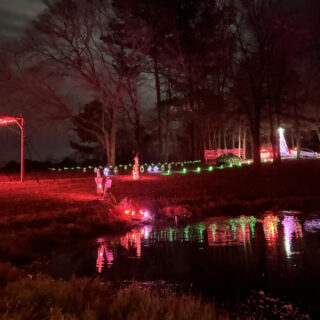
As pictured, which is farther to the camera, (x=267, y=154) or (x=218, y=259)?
(x=267, y=154)

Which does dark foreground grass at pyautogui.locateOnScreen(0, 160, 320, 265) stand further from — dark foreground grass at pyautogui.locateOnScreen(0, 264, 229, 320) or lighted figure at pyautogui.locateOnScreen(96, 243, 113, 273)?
dark foreground grass at pyautogui.locateOnScreen(0, 264, 229, 320)

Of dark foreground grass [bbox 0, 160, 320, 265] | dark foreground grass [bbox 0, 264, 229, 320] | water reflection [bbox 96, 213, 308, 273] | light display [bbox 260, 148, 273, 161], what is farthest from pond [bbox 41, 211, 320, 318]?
light display [bbox 260, 148, 273, 161]

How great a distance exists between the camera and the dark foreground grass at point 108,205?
11734 millimetres

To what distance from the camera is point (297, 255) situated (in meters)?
9.83

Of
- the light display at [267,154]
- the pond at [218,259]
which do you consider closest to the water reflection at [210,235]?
the pond at [218,259]

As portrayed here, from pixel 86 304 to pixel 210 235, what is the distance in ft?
21.9

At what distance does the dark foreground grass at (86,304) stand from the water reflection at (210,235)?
2.25 metres

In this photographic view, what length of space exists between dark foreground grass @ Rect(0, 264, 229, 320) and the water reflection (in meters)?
2.25

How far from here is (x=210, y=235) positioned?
12.5 meters

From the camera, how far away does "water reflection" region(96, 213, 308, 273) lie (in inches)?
428

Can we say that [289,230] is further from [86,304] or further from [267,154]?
[267,154]

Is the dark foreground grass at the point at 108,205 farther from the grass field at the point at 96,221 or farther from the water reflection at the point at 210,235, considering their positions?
the water reflection at the point at 210,235

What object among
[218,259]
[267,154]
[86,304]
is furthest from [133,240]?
[267,154]

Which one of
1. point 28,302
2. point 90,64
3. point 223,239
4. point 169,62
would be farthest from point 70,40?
point 28,302
